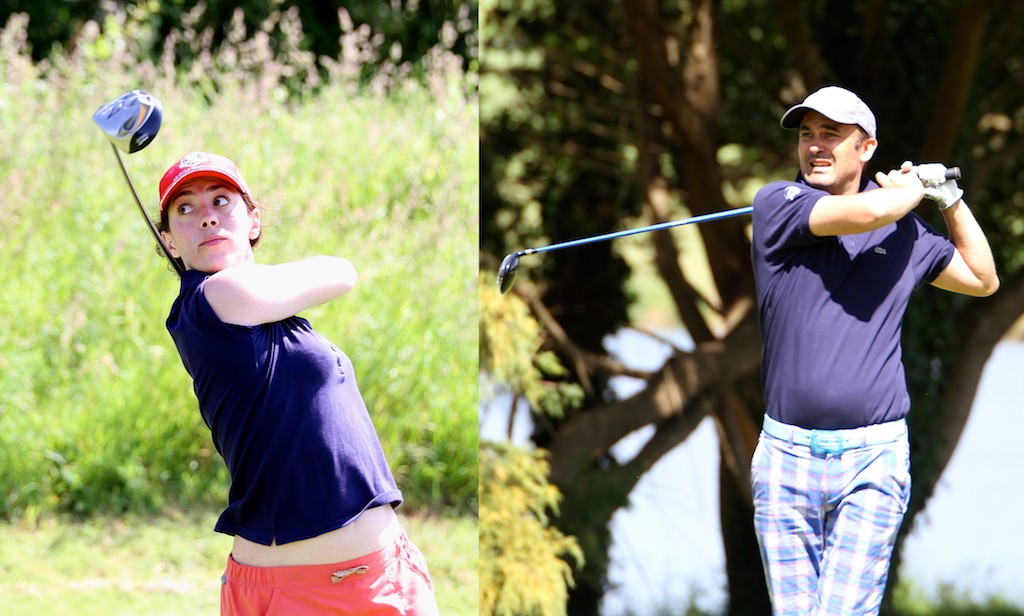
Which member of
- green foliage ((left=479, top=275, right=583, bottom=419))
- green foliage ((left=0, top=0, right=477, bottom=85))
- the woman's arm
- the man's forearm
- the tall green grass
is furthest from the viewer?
green foliage ((left=0, top=0, right=477, bottom=85))

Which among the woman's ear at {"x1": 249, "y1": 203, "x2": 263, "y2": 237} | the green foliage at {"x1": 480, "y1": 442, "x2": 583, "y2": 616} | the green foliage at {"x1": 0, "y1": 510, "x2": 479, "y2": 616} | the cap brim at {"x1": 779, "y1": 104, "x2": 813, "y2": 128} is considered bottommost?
the green foliage at {"x1": 0, "y1": 510, "x2": 479, "y2": 616}

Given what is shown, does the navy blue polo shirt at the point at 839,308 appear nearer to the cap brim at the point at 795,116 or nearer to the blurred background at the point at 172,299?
the cap brim at the point at 795,116

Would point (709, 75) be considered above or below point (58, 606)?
above

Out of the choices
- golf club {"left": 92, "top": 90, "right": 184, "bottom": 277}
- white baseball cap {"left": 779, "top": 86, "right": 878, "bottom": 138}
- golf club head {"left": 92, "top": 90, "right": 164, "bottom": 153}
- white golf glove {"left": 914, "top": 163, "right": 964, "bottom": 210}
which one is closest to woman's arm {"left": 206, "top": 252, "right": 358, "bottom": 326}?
golf club {"left": 92, "top": 90, "right": 184, "bottom": 277}

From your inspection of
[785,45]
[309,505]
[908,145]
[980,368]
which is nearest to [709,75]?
[785,45]

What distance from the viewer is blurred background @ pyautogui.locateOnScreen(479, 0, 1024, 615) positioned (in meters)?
4.48

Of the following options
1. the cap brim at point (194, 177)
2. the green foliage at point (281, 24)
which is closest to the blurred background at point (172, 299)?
the green foliage at point (281, 24)

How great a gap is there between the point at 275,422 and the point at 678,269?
3330 mm

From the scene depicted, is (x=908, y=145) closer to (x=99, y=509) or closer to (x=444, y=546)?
(x=444, y=546)

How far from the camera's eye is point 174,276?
6.09m

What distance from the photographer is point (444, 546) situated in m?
5.39

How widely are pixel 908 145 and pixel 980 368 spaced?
2.84ft

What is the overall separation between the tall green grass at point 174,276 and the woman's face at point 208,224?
2.84 m

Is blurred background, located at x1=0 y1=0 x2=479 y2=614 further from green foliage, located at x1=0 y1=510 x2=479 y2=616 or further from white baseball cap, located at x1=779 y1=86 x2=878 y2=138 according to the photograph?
white baseball cap, located at x1=779 y1=86 x2=878 y2=138
